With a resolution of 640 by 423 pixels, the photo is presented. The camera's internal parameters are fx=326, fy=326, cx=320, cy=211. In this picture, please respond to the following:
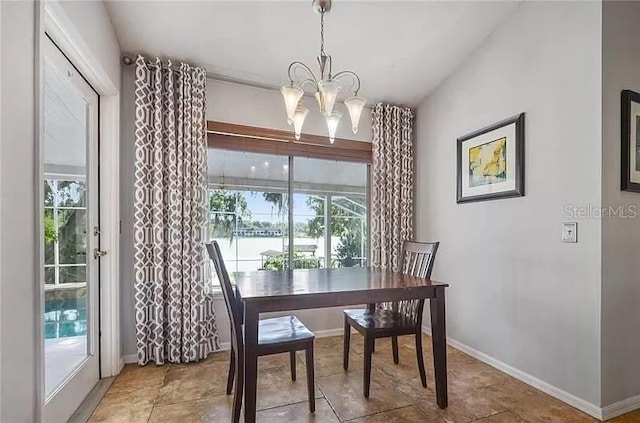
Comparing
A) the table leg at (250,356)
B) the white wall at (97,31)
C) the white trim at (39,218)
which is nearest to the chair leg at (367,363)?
the table leg at (250,356)

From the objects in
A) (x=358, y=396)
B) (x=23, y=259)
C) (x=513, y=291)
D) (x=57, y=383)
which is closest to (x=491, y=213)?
(x=513, y=291)

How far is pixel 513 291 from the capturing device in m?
2.49

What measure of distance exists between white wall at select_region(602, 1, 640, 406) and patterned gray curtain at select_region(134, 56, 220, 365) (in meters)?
2.81

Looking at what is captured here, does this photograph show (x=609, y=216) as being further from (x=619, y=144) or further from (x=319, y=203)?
(x=319, y=203)

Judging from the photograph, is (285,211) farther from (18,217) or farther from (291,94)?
(18,217)

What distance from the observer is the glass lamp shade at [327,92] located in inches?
73.2

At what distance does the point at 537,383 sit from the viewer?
227 cm

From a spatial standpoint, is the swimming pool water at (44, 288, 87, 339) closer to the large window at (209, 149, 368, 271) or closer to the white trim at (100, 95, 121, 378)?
the white trim at (100, 95, 121, 378)

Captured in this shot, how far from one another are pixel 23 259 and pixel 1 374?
1.29ft

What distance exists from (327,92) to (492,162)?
1604 millimetres

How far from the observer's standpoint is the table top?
179 cm

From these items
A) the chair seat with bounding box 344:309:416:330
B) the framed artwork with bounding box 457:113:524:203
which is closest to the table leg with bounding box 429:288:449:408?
the chair seat with bounding box 344:309:416:330

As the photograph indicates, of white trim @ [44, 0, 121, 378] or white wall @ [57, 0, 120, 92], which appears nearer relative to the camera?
white wall @ [57, 0, 120, 92]

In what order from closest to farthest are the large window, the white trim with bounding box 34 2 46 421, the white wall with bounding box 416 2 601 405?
the white trim with bounding box 34 2 46 421
the white wall with bounding box 416 2 601 405
the large window
